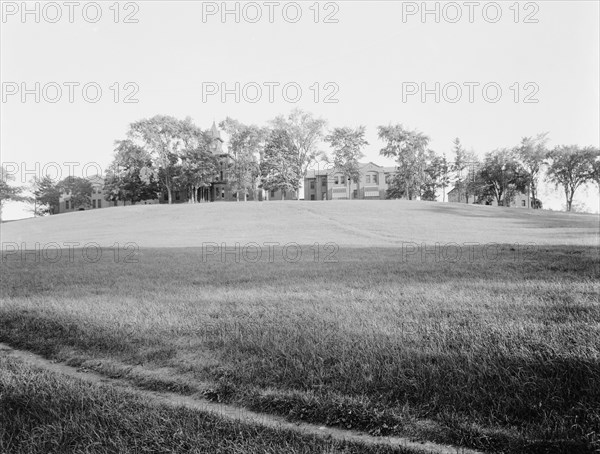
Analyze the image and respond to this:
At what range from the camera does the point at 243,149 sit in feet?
229

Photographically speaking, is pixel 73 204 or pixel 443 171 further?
pixel 73 204

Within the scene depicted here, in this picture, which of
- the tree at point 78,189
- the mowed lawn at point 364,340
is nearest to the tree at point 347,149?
the mowed lawn at point 364,340

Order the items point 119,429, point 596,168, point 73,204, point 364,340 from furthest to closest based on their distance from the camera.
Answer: point 73,204, point 596,168, point 364,340, point 119,429

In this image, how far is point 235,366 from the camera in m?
4.57

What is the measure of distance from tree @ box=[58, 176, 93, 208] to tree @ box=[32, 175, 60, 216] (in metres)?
3.77

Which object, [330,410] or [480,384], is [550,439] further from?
[330,410]

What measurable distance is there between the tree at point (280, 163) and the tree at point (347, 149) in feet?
25.8

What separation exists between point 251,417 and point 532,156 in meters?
80.6

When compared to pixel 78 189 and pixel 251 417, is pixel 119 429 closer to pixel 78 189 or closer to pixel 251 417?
pixel 251 417

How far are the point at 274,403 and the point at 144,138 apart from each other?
74270mm

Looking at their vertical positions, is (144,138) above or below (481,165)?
above

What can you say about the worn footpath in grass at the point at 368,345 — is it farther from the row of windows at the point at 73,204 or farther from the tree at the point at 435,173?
the row of windows at the point at 73,204

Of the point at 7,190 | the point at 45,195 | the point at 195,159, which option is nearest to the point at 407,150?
the point at 195,159

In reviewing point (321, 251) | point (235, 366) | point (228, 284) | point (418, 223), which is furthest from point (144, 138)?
point (235, 366)
